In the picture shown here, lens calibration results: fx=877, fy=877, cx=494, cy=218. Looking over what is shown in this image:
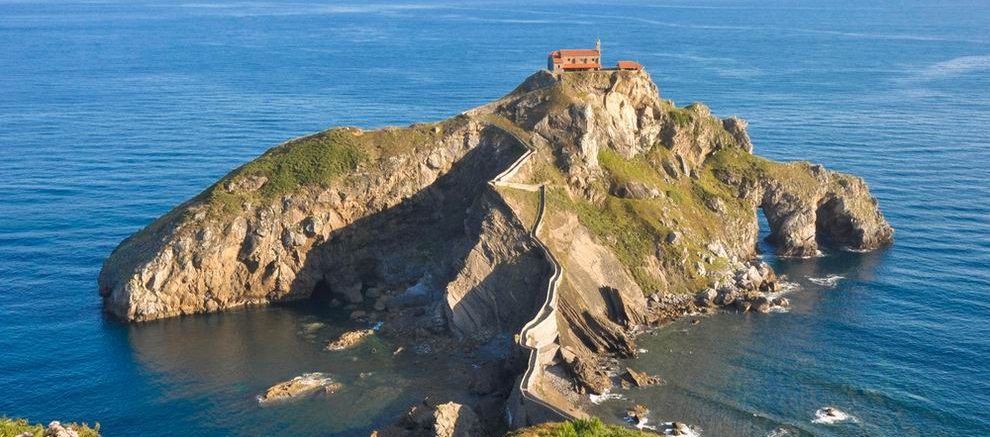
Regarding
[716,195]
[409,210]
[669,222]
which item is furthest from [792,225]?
[409,210]

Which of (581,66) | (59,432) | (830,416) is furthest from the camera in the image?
(581,66)

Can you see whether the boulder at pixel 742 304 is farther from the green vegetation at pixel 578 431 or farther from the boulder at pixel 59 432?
the boulder at pixel 59 432

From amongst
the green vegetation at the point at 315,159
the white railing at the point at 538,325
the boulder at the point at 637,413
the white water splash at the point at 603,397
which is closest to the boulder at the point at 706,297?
the white railing at the point at 538,325

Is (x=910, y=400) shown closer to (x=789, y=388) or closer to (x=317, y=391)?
(x=789, y=388)

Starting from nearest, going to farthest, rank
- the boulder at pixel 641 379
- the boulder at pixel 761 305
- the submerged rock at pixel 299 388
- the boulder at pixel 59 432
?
the boulder at pixel 59 432, the submerged rock at pixel 299 388, the boulder at pixel 641 379, the boulder at pixel 761 305

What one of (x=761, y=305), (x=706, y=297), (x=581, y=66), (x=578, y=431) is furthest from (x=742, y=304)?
(x=578, y=431)

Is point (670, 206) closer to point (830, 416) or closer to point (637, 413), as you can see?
point (830, 416)

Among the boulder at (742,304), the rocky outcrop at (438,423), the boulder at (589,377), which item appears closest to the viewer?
the rocky outcrop at (438,423)
